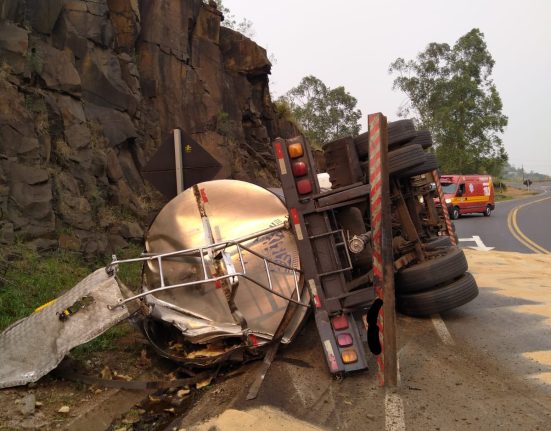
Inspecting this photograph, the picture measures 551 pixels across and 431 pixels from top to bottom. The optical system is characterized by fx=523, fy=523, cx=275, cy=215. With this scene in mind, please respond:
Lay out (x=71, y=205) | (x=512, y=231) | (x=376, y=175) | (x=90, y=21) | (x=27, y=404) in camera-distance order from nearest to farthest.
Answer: (x=27, y=404), (x=376, y=175), (x=71, y=205), (x=90, y=21), (x=512, y=231)

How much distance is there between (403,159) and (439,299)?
1.63 m

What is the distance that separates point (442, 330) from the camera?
5.85 metres

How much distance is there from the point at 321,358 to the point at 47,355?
8.12ft

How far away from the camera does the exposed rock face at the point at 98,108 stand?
8.57 metres

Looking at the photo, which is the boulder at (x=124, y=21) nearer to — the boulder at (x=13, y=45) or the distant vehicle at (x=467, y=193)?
the boulder at (x=13, y=45)

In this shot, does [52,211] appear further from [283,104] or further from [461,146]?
[461,146]

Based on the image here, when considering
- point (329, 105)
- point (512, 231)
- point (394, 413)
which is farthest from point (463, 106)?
point (394, 413)

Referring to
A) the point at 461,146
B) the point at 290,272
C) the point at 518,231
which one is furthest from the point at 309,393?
the point at 461,146

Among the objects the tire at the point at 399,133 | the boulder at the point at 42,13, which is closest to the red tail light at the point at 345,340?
the tire at the point at 399,133

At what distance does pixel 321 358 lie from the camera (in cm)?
A: 503

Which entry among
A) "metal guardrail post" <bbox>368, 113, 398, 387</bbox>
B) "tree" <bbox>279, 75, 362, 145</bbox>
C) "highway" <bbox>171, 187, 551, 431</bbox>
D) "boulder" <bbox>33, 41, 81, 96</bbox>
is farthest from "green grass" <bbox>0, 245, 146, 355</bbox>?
"tree" <bbox>279, 75, 362, 145</bbox>

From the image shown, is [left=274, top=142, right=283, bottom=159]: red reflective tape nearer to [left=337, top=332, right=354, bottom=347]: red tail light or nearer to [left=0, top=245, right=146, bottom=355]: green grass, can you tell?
[left=337, top=332, right=354, bottom=347]: red tail light

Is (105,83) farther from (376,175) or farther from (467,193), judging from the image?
(467,193)

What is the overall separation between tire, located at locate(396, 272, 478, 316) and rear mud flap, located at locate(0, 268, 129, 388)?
320cm
